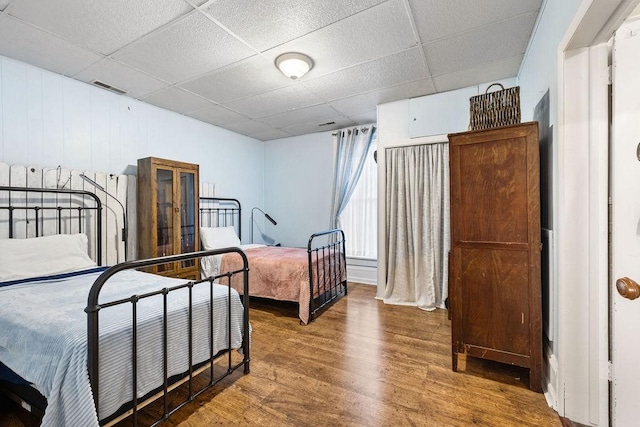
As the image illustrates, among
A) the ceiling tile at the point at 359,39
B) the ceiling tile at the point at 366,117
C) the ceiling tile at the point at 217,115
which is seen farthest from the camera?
the ceiling tile at the point at 366,117

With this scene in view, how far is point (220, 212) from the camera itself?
4.29 metres

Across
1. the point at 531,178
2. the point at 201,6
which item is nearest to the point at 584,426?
the point at 531,178

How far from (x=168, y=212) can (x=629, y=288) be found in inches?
142

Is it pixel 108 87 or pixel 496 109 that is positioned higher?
pixel 108 87

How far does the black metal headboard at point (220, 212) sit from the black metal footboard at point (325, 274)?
5.58 ft

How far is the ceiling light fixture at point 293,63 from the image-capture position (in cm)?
240

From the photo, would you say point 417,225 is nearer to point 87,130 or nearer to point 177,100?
point 177,100

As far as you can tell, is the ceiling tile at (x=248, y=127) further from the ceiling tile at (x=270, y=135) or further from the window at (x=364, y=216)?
the window at (x=364, y=216)

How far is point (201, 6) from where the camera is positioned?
6.01 feet

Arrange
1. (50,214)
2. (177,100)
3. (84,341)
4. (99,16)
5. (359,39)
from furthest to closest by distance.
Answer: (177,100) < (50,214) < (359,39) < (99,16) < (84,341)

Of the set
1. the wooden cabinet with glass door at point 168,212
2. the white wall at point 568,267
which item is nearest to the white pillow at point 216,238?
the wooden cabinet with glass door at point 168,212

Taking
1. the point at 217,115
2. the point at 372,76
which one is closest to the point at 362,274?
the point at 372,76

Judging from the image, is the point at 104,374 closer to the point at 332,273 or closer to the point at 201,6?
the point at 201,6

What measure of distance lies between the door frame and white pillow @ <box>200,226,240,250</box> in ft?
11.3
